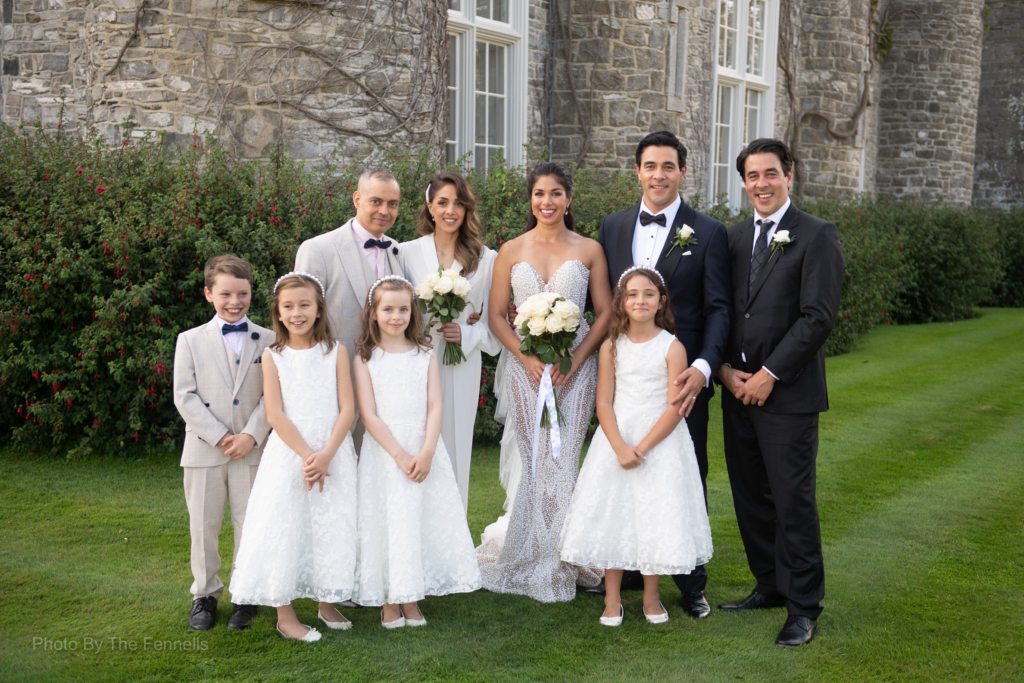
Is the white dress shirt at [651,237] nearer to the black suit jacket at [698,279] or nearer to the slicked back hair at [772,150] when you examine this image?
the black suit jacket at [698,279]

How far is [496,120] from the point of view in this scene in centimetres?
1176

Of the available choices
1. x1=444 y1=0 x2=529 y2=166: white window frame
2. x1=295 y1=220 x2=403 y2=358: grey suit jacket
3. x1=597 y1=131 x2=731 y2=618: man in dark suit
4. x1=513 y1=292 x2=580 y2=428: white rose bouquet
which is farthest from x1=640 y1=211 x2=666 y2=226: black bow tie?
x1=444 y1=0 x2=529 y2=166: white window frame

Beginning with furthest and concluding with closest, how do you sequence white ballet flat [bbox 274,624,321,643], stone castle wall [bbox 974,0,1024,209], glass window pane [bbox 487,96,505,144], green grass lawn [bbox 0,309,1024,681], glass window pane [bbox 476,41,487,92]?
stone castle wall [bbox 974,0,1024,209], glass window pane [bbox 487,96,505,144], glass window pane [bbox 476,41,487,92], white ballet flat [bbox 274,624,321,643], green grass lawn [bbox 0,309,1024,681]

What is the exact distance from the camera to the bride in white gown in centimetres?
435

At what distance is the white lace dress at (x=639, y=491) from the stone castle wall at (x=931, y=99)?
17.1 meters

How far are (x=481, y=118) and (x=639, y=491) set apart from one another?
844 cm

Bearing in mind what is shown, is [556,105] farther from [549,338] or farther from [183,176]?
[549,338]

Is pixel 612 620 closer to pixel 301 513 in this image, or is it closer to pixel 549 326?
pixel 549 326

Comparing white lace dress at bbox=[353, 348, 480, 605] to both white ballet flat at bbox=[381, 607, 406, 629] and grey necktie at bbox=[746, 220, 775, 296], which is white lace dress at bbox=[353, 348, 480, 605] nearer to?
white ballet flat at bbox=[381, 607, 406, 629]

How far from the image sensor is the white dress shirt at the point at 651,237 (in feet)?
13.9

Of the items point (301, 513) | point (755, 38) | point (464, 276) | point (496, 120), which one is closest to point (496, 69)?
point (496, 120)

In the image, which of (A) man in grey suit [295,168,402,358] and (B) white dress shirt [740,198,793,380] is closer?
(B) white dress shirt [740,198,793,380]

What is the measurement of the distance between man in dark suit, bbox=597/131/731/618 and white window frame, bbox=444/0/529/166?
21.5ft

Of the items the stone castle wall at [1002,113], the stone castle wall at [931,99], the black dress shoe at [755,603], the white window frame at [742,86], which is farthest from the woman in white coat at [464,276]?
the stone castle wall at [1002,113]
